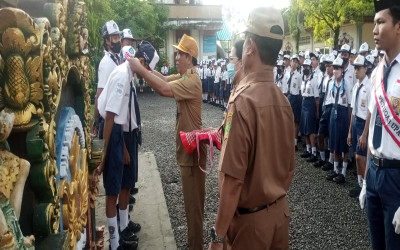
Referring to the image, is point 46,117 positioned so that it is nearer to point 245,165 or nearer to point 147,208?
point 245,165

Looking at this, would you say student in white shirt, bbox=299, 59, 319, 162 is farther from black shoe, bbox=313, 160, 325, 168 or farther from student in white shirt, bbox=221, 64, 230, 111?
student in white shirt, bbox=221, 64, 230, 111

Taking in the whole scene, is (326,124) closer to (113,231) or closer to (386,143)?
(386,143)

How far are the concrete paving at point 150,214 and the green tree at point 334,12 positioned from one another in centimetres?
1381

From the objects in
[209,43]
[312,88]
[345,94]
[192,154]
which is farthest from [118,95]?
[209,43]

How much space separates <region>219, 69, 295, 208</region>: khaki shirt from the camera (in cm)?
182

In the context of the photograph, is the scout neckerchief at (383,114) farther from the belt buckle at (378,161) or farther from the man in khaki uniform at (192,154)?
the man in khaki uniform at (192,154)

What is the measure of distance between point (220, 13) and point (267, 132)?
2570cm

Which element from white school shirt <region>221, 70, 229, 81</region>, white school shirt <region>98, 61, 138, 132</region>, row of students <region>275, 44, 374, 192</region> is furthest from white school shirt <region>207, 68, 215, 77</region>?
white school shirt <region>98, 61, 138, 132</region>

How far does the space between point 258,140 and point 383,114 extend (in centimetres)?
110

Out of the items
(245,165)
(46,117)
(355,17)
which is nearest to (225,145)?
(245,165)

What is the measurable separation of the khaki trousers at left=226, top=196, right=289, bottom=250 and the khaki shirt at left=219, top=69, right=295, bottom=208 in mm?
62

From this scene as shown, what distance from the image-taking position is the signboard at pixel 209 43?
88.0 ft

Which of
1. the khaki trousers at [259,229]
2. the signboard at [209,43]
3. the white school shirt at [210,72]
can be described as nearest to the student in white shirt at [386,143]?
the khaki trousers at [259,229]

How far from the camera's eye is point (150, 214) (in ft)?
15.4
